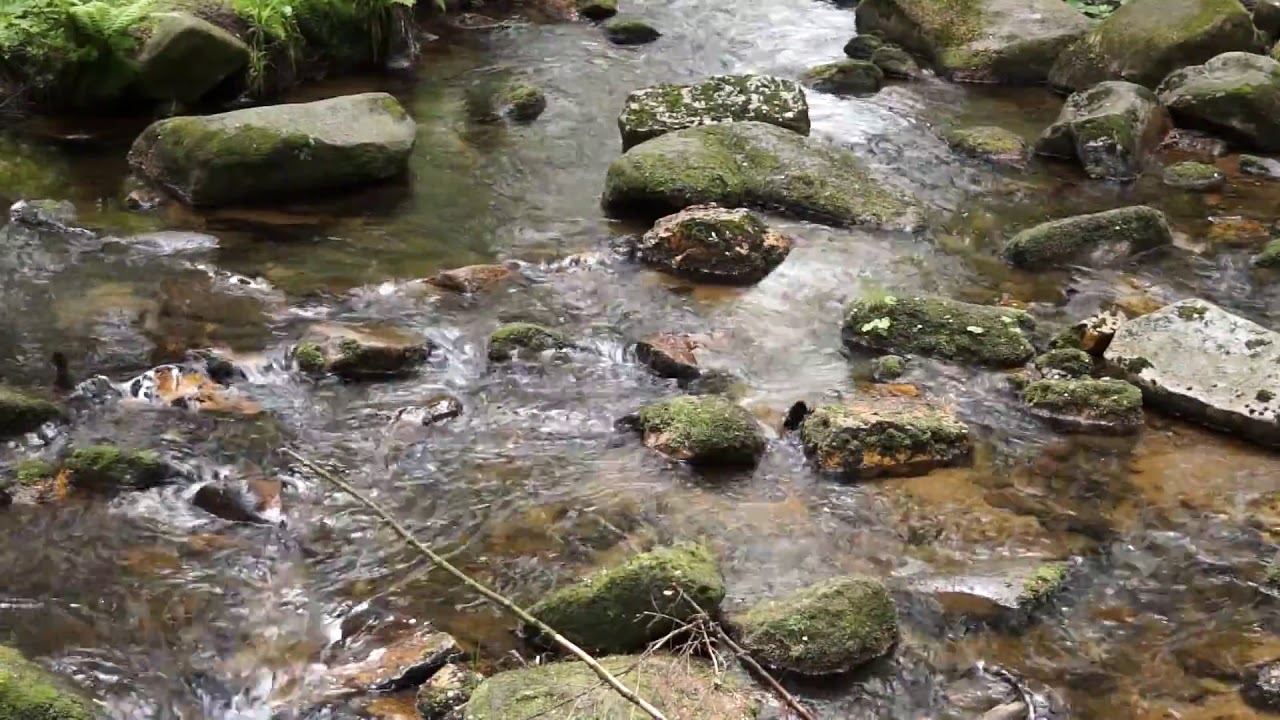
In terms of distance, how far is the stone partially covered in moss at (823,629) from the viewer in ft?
14.1

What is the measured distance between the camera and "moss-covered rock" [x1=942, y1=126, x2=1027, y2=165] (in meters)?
10.4

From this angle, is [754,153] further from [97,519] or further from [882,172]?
[97,519]

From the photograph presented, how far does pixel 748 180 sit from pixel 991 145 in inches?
111

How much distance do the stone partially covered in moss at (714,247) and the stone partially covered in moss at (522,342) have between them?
141cm

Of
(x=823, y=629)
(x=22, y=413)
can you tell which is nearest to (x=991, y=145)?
(x=823, y=629)

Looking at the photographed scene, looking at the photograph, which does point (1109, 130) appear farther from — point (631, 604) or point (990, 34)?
point (631, 604)

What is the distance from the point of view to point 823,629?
14.3 feet

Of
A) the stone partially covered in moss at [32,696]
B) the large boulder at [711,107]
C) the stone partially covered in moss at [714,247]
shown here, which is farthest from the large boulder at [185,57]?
the stone partially covered in moss at [32,696]

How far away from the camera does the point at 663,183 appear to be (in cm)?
879

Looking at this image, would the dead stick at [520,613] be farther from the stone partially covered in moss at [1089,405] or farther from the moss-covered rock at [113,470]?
the stone partially covered in moss at [1089,405]

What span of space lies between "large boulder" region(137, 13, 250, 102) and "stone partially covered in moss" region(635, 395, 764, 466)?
650cm

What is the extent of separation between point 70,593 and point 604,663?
7.85 ft

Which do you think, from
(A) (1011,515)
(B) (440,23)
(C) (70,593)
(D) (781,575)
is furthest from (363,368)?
(B) (440,23)

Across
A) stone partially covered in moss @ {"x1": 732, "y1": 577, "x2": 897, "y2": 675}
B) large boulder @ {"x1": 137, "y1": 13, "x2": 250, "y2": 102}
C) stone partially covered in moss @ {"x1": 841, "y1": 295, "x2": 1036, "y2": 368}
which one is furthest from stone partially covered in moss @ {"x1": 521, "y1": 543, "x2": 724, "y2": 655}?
large boulder @ {"x1": 137, "y1": 13, "x2": 250, "y2": 102}
